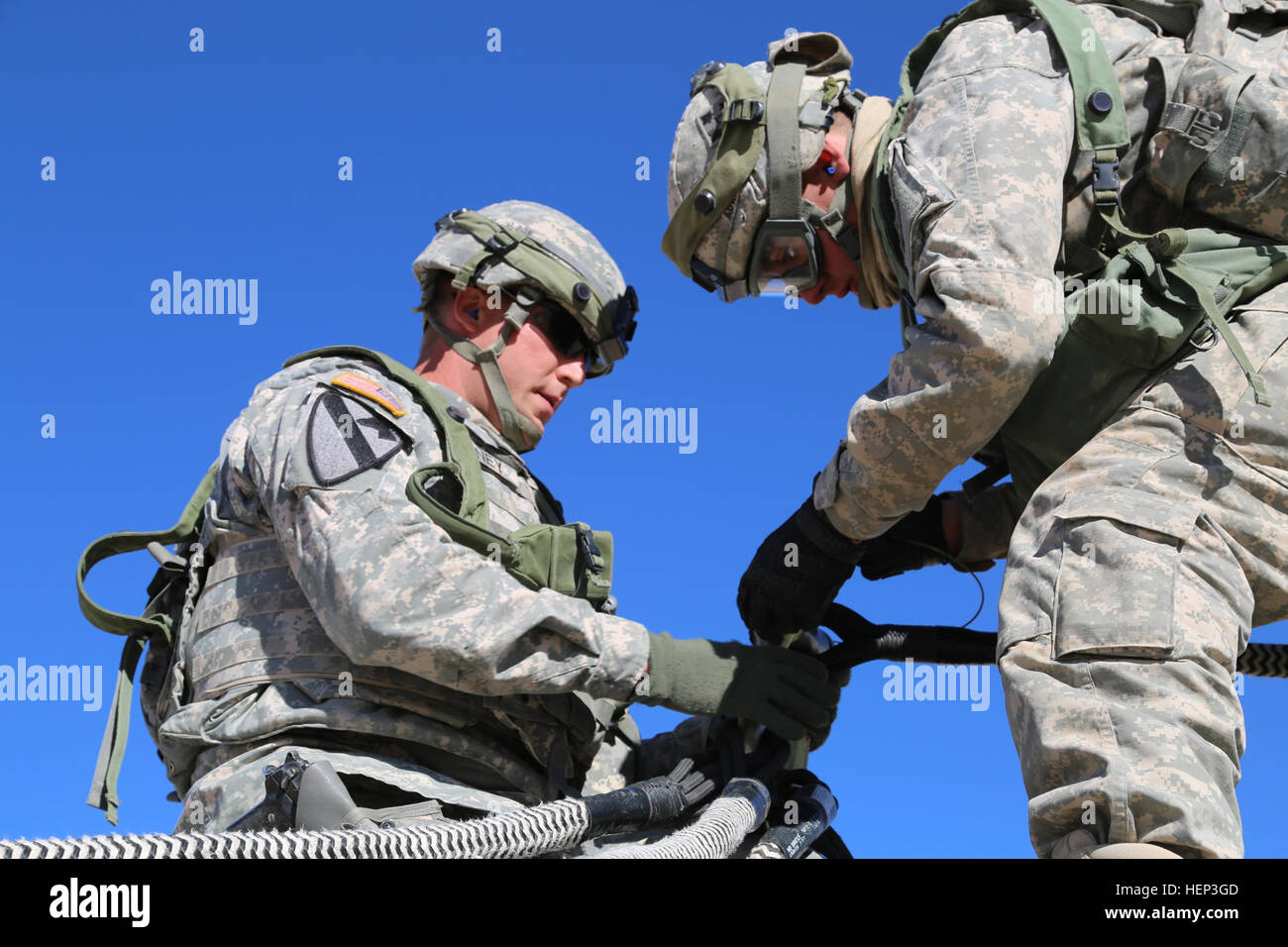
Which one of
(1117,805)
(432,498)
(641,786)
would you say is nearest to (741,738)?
(641,786)

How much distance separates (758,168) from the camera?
5328 mm

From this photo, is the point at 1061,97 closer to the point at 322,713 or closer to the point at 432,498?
the point at 432,498

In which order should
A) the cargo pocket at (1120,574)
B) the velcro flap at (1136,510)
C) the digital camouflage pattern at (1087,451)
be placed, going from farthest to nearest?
the velcro flap at (1136,510) → the cargo pocket at (1120,574) → the digital camouflage pattern at (1087,451)

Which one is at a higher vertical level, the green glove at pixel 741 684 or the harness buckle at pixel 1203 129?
the harness buckle at pixel 1203 129

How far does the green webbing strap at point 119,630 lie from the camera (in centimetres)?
551

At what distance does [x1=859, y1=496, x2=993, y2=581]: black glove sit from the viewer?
5.80 metres

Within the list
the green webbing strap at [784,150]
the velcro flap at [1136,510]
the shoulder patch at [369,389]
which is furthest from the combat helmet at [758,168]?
the velcro flap at [1136,510]

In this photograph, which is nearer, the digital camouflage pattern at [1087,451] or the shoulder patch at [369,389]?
the digital camouflage pattern at [1087,451]

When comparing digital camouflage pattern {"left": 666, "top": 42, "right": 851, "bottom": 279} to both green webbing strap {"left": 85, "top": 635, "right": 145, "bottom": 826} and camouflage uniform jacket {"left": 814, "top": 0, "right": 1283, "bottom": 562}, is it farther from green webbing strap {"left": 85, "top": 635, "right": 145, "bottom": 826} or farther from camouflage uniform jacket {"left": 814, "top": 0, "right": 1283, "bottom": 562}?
green webbing strap {"left": 85, "top": 635, "right": 145, "bottom": 826}

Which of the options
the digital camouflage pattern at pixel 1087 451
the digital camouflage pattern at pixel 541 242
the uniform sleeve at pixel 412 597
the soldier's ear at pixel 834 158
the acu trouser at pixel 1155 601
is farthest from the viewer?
the digital camouflage pattern at pixel 541 242

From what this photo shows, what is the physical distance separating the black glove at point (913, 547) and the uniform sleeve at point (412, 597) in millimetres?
1070

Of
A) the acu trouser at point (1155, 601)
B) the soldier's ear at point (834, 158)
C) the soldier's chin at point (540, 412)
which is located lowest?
the acu trouser at point (1155, 601)

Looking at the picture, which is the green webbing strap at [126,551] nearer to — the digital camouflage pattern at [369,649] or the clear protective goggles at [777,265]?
the digital camouflage pattern at [369,649]

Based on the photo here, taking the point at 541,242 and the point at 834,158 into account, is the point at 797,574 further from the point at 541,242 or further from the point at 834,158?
the point at 541,242
